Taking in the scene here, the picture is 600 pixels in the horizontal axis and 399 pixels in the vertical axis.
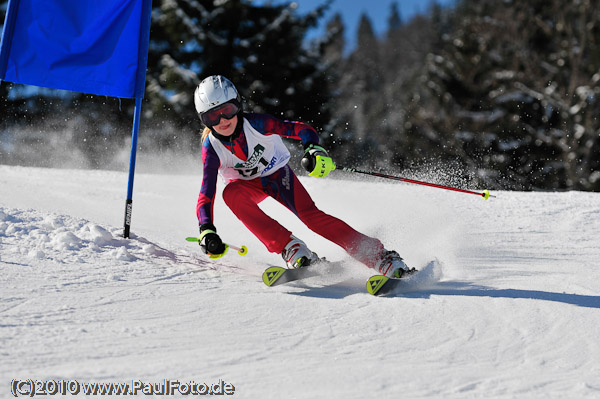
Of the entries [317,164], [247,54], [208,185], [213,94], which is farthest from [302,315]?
[247,54]

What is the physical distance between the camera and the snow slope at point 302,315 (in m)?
1.93

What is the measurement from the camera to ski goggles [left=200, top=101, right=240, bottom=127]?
3.48 metres

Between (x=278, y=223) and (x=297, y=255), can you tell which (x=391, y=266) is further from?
(x=278, y=223)

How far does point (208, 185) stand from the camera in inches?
134

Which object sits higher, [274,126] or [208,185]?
[274,126]

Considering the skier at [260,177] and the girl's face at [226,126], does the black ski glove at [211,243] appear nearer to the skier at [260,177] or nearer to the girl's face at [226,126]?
the skier at [260,177]

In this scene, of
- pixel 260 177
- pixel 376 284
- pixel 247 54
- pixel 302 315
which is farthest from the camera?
pixel 247 54

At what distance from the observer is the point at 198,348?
2.13m

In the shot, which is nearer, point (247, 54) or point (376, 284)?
point (376, 284)

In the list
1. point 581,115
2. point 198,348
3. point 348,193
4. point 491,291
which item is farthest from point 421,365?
point 581,115

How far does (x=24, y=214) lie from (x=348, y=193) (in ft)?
10.7

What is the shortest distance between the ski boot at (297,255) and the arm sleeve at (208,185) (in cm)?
48

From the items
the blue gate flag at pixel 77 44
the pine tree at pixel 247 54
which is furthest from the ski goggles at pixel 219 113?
the pine tree at pixel 247 54

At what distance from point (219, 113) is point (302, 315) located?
4.94ft
